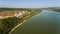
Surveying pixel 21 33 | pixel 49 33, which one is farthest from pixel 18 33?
pixel 49 33

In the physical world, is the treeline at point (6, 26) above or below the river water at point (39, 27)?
above

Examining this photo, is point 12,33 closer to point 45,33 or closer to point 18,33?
point 18,33

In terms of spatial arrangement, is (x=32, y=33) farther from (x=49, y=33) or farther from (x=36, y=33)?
(x=49, y=33)

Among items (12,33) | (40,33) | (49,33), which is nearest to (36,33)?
(40,33)

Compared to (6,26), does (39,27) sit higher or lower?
lower

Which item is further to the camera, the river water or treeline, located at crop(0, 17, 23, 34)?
the river water

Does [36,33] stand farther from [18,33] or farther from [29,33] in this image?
[18,33]

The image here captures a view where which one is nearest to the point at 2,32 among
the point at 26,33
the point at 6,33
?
the point at 6,33

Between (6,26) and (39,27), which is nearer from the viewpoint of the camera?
(6,26)

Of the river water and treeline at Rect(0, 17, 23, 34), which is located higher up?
treeline at Rect(0, 17, 23, 34)

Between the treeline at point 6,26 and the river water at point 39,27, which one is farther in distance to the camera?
the river water at point 39,27
